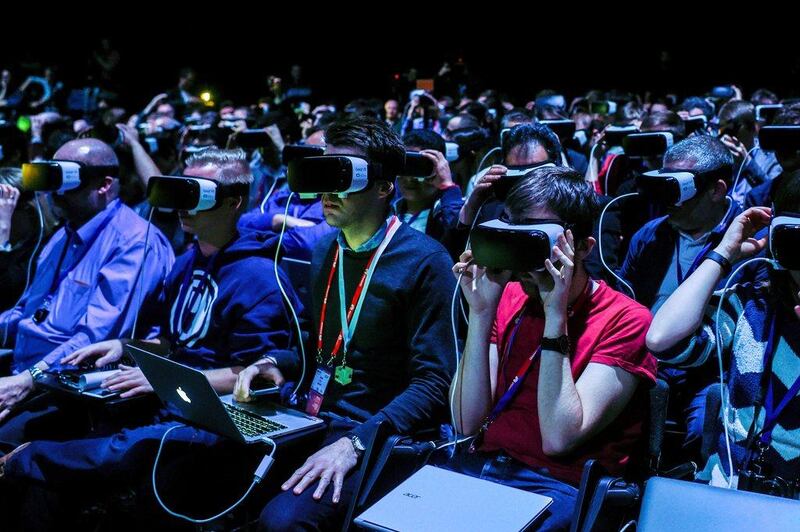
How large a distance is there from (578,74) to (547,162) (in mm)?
10645

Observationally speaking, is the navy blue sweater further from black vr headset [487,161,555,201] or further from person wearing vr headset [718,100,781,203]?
person wearing vr headset [718,100,781,203]

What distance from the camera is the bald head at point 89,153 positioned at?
3254mm

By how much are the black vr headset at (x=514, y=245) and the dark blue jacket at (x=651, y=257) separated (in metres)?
1.21

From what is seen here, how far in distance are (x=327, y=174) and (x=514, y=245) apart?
69 cm

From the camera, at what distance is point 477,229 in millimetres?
1810

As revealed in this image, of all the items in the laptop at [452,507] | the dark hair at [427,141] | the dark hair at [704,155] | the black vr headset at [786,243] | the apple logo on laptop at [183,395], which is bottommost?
the apple logo on laptop at [183,395]

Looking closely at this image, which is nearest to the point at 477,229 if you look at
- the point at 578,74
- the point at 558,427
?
the point at 558,427

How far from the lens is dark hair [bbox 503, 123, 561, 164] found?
3.41 meters

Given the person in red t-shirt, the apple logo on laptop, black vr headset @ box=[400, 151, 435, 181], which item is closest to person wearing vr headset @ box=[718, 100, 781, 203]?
black vr headset @ box=[400, 151, 435, 181]

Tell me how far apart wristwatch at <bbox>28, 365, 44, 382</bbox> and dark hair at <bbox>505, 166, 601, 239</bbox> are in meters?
1.49

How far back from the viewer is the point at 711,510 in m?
1.30

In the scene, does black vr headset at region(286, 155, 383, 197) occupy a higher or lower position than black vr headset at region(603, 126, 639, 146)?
higher

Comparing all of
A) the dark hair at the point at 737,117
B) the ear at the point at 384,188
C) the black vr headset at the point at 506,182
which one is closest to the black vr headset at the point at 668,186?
the black vr headset at the point at 506,182

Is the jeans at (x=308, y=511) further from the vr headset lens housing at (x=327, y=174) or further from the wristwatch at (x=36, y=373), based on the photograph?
the wristwatch at (x=36, y=373)
